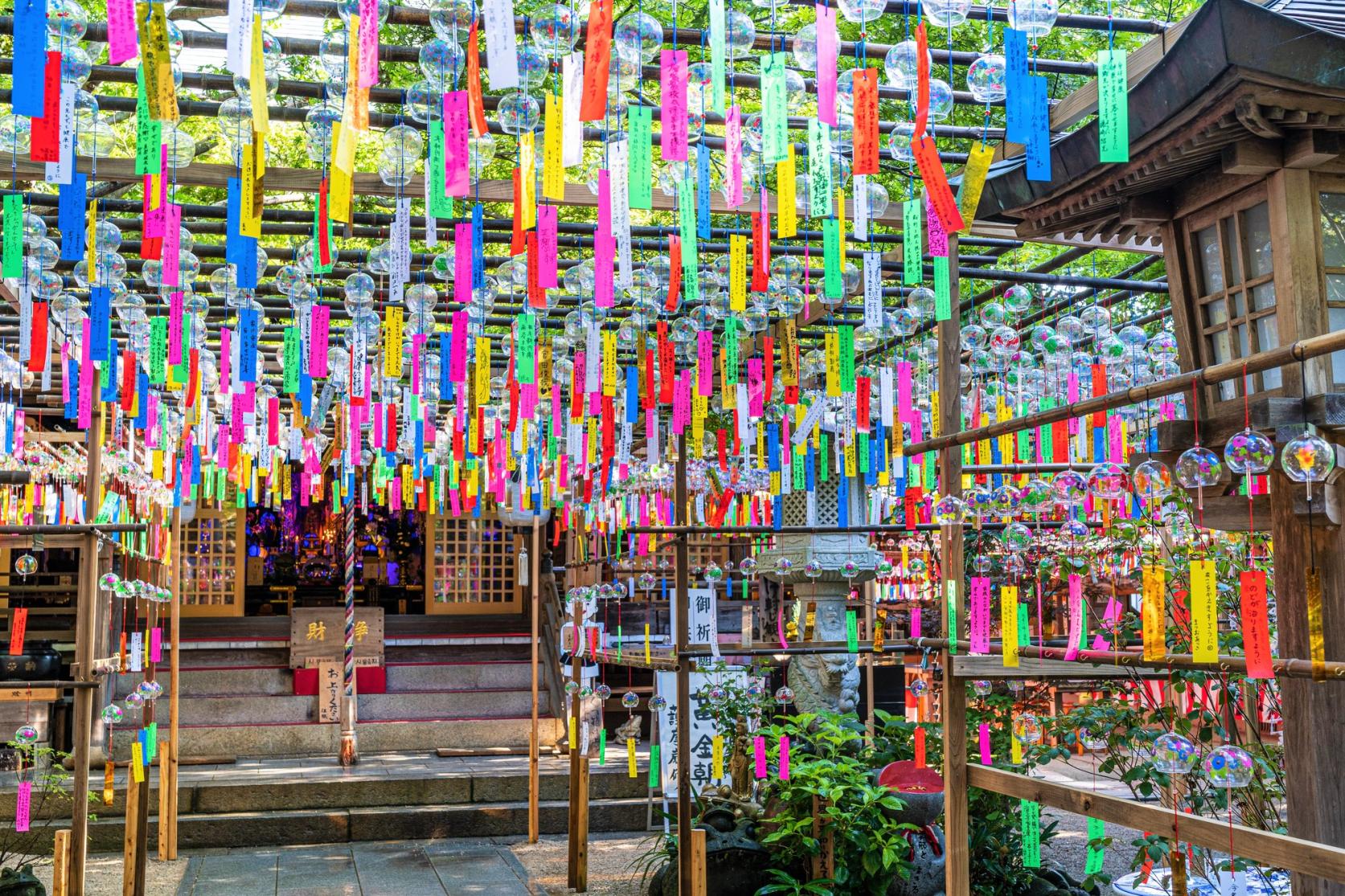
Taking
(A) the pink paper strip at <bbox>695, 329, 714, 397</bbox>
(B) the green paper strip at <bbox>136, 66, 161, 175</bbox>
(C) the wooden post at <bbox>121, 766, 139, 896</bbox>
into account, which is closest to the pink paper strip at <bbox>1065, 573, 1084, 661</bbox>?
(B) the green paper strip at <bbox>136, 66, 161, 175</bbox>

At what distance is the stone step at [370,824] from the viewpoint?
9180mm

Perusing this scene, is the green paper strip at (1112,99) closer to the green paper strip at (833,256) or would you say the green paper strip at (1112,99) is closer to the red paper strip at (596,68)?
the green paper strip at (833,256)

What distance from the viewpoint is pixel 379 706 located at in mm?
12906

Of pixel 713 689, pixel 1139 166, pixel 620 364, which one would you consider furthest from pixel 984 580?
pixel 620 364

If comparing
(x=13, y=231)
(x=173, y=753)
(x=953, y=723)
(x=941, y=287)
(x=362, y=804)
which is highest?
(x=13, y=231)

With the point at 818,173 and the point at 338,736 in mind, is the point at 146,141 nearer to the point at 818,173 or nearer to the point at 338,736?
the point at 818,173

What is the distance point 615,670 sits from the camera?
14.0m

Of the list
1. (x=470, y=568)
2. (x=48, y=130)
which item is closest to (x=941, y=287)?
(x=48, y=130)

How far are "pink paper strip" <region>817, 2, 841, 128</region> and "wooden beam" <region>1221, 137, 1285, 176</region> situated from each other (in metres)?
1.79

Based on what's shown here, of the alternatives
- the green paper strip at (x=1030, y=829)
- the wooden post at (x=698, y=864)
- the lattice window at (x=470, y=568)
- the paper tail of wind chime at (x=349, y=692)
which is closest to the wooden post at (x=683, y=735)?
the wooden post at (x=698, y=864)

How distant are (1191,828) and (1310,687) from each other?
1697mm

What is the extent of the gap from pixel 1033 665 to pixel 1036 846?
1260 millimetres

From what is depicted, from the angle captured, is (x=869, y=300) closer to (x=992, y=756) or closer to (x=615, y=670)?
(x=992, y=756)

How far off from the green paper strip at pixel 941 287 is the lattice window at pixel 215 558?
14.3 meters
